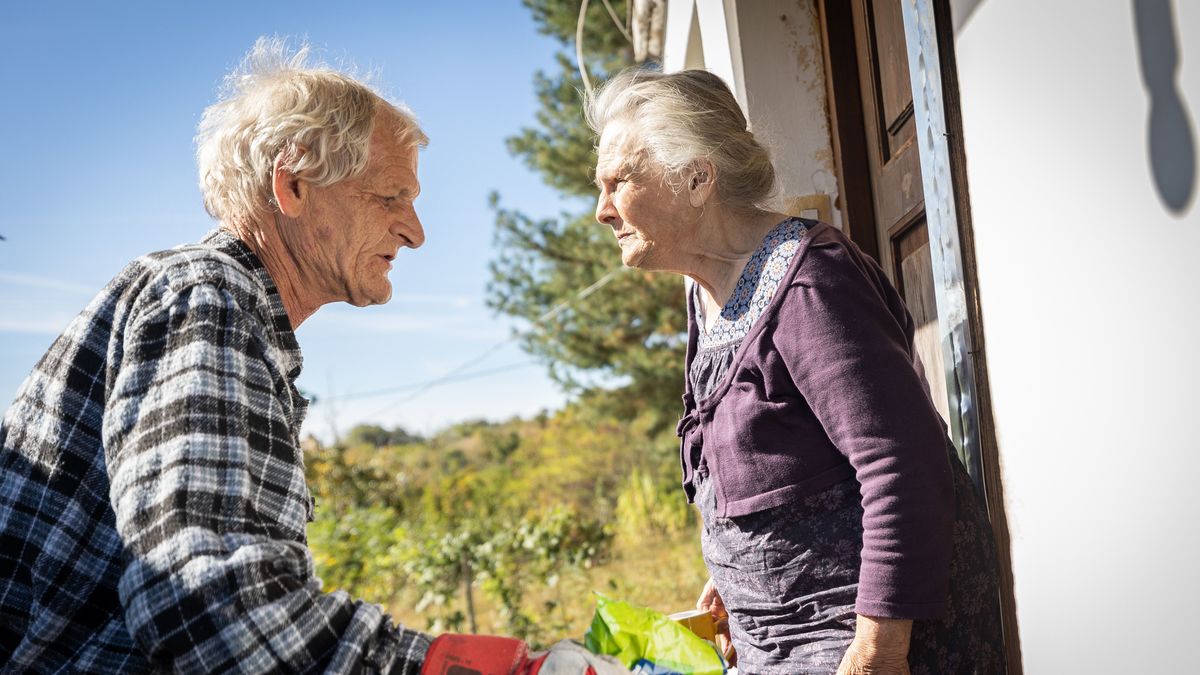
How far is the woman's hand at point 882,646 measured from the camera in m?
1.39

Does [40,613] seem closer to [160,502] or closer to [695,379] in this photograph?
[160,502]

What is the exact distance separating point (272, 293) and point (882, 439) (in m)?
1.05

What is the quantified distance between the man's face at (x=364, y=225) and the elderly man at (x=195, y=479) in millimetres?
37

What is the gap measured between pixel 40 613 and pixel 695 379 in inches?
47.1

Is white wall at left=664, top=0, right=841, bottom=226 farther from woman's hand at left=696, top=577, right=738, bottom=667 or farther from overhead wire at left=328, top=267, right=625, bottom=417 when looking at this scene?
overhead wire at left=328, top=267, right=625, bottom=417

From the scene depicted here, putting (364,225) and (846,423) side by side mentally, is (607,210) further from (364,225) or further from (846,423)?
(846,423)

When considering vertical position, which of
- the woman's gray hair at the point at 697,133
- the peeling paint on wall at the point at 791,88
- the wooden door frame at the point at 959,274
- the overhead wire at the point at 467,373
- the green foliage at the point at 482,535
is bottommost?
the green foliage at the point at 482,535

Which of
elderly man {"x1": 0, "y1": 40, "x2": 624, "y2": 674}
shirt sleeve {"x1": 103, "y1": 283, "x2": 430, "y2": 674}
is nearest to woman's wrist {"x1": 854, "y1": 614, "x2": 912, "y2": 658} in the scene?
elderly man {"x1": 0, "y1": 40, "x2": 624, "y2": 674}

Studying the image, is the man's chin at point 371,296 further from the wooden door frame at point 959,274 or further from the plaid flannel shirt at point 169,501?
the wooden door frame at point 959,274

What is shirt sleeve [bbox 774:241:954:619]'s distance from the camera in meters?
1.38

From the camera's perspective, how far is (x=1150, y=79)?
3.06 feet

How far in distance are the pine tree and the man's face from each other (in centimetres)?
816

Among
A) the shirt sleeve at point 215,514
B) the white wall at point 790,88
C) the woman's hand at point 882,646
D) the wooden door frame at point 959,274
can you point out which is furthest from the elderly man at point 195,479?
the white wall at point 790,88

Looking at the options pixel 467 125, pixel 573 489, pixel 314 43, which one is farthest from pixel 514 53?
pixel 314 43
